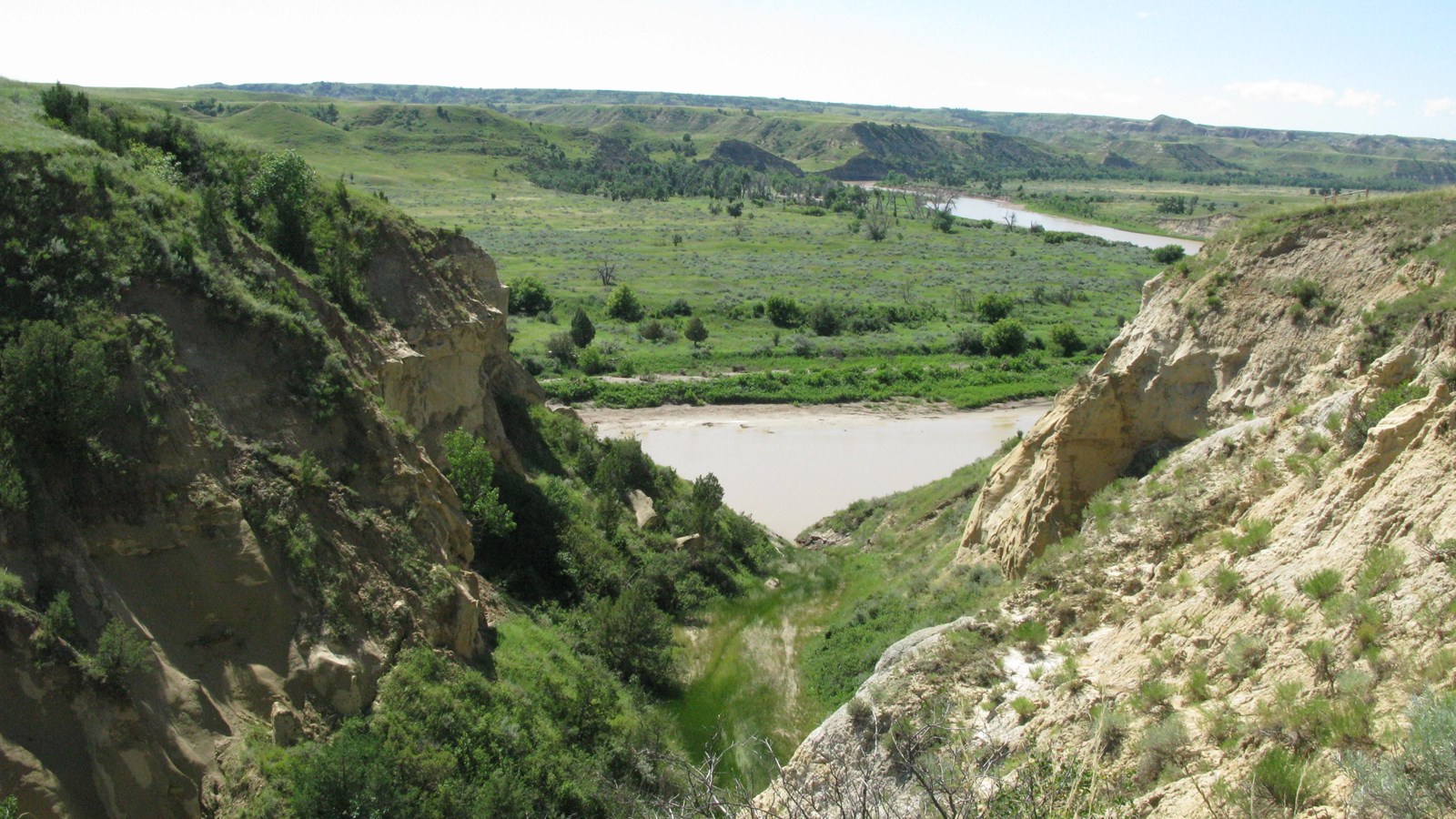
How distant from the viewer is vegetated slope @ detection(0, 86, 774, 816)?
1199 centimetres

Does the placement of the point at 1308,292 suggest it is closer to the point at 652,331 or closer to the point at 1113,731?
the point at 1113,731

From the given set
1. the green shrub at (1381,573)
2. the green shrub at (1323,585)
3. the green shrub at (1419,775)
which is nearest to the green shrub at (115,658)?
the green shrub at (1419,775)

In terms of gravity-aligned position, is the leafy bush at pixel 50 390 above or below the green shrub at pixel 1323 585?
above

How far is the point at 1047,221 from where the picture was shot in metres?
144

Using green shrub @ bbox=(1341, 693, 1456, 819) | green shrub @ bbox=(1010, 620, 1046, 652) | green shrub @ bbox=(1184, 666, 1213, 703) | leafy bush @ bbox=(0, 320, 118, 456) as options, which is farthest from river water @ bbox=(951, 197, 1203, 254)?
leafy bush @ bbox=(0, 320, 118, 456)

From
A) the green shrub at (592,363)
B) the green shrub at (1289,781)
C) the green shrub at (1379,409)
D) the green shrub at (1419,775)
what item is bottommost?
the green shrub at (592,363)

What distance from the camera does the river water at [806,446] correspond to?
37594 mm

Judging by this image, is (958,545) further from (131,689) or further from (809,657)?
(131,689)

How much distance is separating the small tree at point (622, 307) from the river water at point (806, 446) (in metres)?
17.8

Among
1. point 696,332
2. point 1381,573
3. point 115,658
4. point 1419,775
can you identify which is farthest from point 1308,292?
point 696,332

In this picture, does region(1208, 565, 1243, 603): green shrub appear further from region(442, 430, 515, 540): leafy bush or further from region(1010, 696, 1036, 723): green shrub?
region(442, 430, 515, 540): leafy bush

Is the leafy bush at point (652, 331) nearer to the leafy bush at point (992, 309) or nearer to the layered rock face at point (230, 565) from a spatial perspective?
the leafy bush at point (992, 309)

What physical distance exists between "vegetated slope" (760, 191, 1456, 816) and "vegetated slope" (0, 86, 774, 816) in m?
5.37

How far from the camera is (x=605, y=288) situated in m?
72.2
